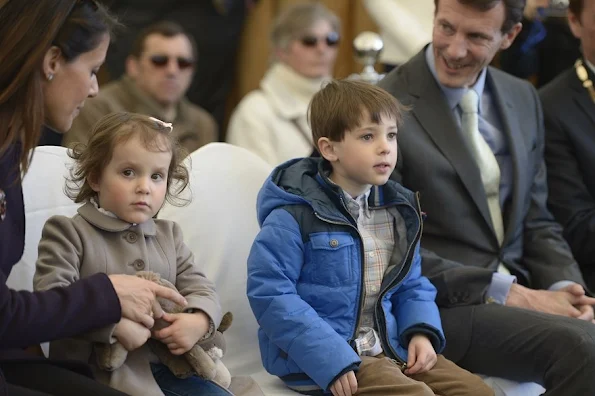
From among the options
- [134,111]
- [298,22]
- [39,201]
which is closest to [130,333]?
[39,201]

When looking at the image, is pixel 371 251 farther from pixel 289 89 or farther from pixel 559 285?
pixel 289 89

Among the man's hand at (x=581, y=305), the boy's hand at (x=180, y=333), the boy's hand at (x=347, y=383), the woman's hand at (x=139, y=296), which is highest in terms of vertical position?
the woman's hand at (x=139, y=296)

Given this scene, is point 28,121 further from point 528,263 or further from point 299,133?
point 299,133

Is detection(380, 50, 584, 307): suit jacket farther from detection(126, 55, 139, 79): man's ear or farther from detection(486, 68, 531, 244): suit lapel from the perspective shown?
detection(126, 55, 139, 79): man's ear

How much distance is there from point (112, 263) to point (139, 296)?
0.15 meters

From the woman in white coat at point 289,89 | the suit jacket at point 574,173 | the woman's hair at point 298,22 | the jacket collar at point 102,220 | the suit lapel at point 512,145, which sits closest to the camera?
Answer: the jacket collar at point 102,220

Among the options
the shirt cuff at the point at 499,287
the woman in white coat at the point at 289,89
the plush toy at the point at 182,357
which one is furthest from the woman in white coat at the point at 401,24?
the plush toy at the point at 182,357

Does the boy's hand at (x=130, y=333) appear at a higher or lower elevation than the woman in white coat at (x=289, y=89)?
lower

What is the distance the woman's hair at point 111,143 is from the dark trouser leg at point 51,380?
0.37m

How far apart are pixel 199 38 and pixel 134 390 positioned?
13.4ft

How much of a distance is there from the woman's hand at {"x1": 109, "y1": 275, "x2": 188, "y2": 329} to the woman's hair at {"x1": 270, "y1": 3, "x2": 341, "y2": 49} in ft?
9.73

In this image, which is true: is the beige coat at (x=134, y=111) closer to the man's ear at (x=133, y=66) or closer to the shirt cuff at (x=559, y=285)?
the man's ear at (x=133, y=66)

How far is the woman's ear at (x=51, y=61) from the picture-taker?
198 cm

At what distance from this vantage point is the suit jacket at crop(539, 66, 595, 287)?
308 cm
